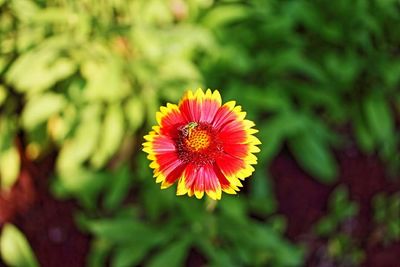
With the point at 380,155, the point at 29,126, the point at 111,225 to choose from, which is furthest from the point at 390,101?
the point at 29,126

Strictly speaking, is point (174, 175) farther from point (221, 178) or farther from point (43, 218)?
point (43, 218)

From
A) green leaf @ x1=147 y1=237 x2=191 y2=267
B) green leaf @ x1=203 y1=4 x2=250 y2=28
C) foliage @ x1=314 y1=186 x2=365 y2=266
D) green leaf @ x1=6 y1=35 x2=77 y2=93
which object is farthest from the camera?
foliage @ x1=314 y1=186 x2=365 y2=266

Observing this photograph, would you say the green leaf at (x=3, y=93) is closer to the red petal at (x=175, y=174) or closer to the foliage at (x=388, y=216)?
the red petal at (x=175, y=174)

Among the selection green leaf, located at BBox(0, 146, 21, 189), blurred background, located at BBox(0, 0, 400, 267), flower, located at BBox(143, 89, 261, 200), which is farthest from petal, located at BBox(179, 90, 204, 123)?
green leaf, located at BBox(0, 146, 21, 189)

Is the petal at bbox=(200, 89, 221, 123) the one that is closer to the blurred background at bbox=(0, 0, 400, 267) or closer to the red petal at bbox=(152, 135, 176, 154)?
the red petal at bbox=(152, 135, 176, 154)

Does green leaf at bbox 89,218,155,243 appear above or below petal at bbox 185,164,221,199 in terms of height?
above

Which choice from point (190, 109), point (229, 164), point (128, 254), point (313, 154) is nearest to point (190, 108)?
point (190, 109)

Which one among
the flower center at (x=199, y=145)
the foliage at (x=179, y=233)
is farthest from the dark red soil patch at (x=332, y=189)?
the flower center at (x=199, y=145)
